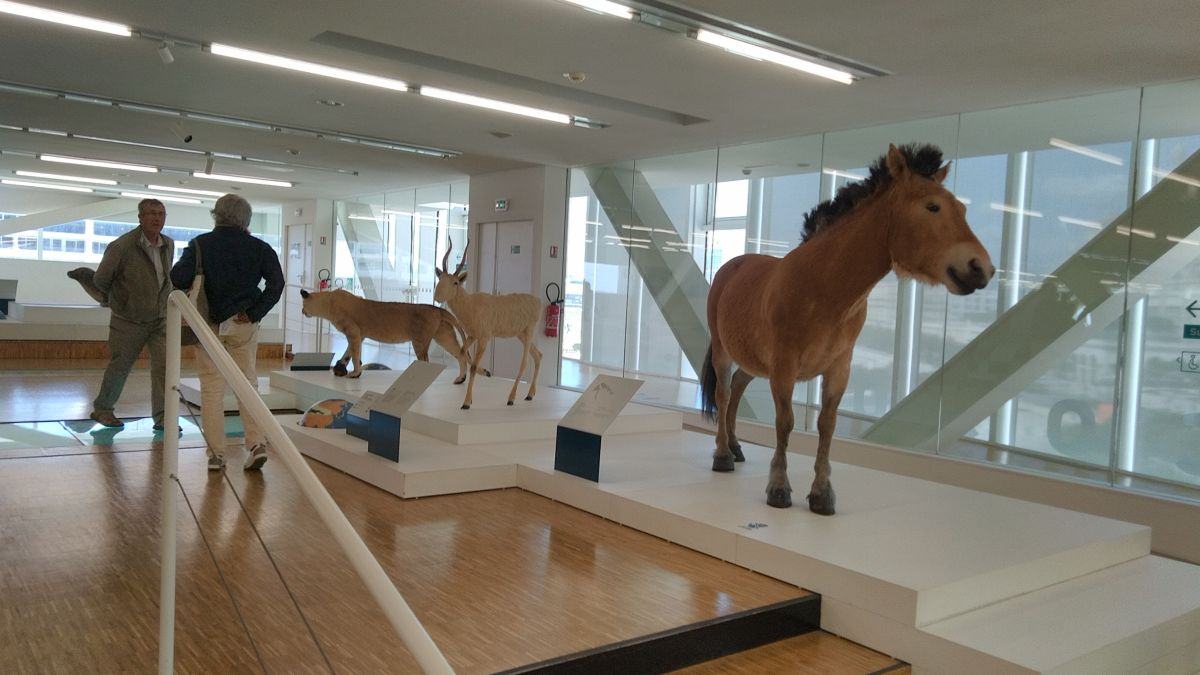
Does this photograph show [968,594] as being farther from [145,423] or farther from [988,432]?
[145,423]

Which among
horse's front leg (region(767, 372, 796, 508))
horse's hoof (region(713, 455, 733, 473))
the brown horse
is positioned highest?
the brown horse

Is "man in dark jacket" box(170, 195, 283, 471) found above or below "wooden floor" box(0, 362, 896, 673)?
above

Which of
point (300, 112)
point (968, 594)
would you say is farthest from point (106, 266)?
point (968, 594)

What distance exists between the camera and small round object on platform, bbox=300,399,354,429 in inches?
232

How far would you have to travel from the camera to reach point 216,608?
2930 mm

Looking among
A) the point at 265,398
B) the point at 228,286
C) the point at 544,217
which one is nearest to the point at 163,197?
the point at 544,217

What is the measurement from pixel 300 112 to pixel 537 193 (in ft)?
11.8

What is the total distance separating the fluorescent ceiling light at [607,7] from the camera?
4.68m

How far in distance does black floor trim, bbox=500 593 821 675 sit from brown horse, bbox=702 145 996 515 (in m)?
0.89

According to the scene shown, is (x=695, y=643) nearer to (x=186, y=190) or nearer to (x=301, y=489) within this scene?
(x=301, y=489)

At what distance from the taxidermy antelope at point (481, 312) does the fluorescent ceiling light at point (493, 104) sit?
1.54 metres

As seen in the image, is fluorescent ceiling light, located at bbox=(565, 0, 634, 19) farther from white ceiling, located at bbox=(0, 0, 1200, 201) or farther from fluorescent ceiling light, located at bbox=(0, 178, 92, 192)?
fluorescent ceiling light, located at bbox=(0, 178, 92, 192)

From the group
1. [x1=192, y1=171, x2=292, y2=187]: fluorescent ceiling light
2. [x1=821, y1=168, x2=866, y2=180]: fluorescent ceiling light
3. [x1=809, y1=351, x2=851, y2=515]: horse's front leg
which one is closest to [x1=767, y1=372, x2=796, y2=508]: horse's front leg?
[x1=809, y1=351, x2=851, y2=515]: horse's front leg

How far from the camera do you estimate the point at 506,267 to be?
11852mm
